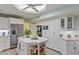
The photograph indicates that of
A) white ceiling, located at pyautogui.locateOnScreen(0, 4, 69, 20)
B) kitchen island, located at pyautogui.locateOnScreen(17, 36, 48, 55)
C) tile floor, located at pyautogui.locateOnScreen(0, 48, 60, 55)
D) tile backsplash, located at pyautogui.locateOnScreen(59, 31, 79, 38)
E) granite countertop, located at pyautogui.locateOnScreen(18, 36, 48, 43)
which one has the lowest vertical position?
tile floor, located at pyautogui.locateOnScreen(0, 48, 60, 55)

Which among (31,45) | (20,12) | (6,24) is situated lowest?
(31,45)

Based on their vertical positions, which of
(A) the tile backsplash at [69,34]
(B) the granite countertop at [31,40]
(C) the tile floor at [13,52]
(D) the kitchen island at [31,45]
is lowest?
(C) the tile floor at [13,52]

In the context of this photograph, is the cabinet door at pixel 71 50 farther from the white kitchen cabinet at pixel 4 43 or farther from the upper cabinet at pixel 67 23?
the white kitchen cabinet at pixel 4 43

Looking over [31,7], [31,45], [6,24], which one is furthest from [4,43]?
[31,7]

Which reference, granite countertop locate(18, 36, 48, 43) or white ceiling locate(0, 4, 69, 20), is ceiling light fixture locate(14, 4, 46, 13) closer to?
white ceiling locate(0, 4, 69, 20)

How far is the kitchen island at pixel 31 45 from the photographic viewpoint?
1758mm

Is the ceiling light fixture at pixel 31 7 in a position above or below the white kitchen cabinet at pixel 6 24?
above

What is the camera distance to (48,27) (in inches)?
75.5

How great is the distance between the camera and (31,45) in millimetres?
1788

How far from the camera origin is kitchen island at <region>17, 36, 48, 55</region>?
5.77ft

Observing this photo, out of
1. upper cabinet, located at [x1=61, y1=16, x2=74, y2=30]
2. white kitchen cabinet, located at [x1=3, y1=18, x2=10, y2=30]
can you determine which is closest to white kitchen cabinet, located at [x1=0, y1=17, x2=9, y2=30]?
white kitchen cabinet, located at [x1=3, y1=18, x2=10, y2=30]

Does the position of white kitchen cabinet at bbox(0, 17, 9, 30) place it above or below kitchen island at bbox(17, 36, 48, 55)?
above

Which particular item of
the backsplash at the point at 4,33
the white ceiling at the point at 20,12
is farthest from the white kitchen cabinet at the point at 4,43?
the white ceiling at the point at 20,12

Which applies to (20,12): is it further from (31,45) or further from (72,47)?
(72,47)
